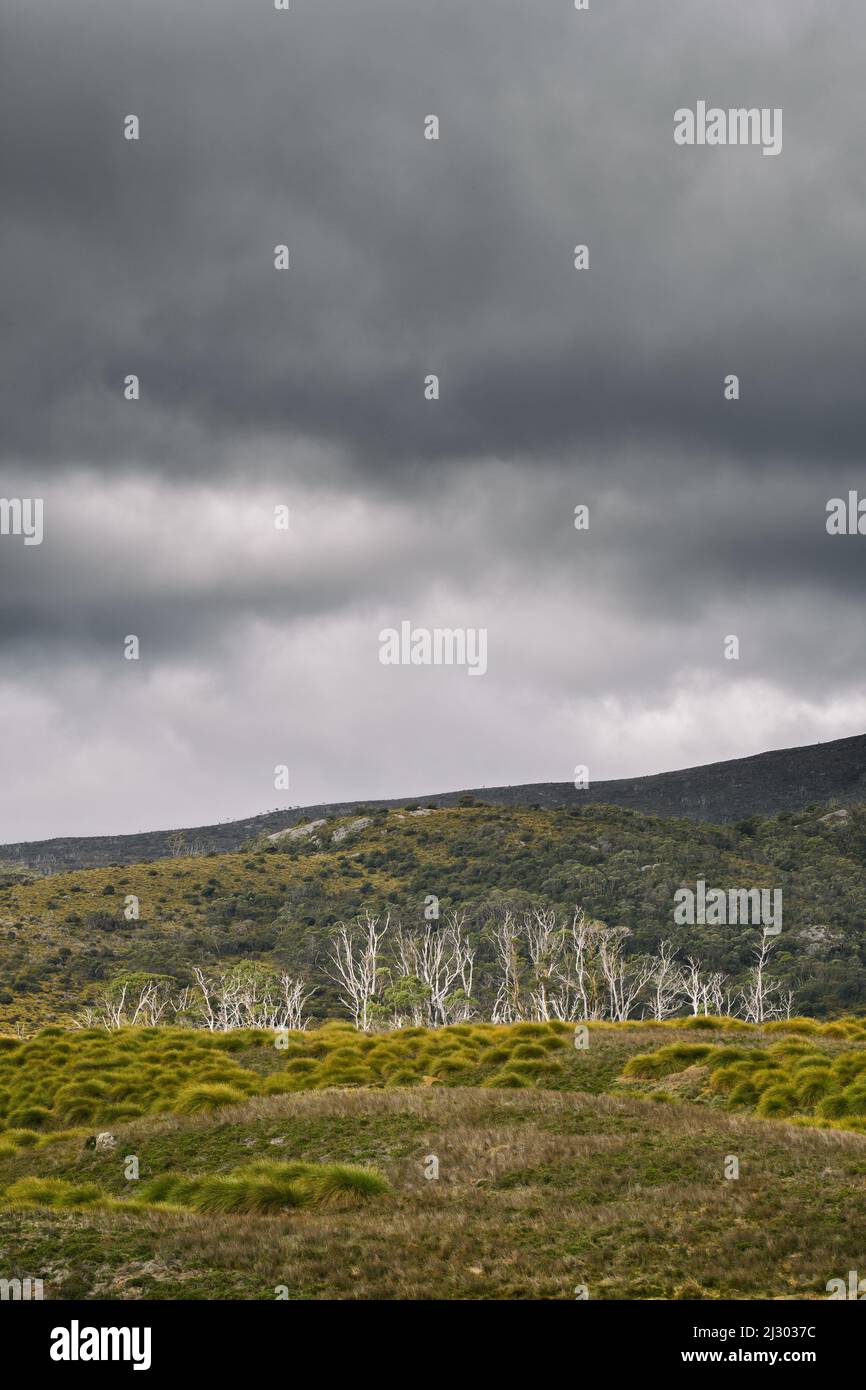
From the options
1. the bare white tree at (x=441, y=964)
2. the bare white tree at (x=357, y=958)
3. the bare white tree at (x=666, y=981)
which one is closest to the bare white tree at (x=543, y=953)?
the bare white tree at (x=441, y=964)

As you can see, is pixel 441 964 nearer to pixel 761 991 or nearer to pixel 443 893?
pixel 443 893

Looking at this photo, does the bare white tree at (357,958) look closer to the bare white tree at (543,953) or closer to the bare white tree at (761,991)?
the bare white tree at (543,953)

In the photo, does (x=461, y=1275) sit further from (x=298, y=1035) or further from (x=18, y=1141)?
(x=298, y=1035)

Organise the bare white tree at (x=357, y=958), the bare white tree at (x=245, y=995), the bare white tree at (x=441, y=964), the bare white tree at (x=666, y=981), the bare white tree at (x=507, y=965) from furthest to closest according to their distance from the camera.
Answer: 1. the bare white tree at (x=666, y=981)
2. the bare white tree at (x=357, y=958)
3. the bare white tree at (x=245, y=995)
4. the bare white tree at (x=441, y=964)
5. the bare white tree at (x=507, y=965)

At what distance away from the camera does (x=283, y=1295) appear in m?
11.4

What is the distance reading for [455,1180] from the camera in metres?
17.5

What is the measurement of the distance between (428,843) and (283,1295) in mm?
149551

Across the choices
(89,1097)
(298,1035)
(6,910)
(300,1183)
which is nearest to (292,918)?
(6,910)

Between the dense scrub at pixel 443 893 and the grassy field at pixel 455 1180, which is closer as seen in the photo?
the grassy field at pixel 455 1180

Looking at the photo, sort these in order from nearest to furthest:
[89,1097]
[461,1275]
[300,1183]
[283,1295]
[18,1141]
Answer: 1. [283,1295]
2. [461,1275]
3. [300,1183]
4. [18,1141]
5. [89,1097]

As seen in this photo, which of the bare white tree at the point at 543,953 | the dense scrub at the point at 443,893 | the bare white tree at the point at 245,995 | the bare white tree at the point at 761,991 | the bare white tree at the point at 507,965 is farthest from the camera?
the dense scrub at the point at 443,893

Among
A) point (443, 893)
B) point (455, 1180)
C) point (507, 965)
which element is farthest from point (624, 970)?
point (455, 1180)

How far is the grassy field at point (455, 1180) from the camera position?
12258mm

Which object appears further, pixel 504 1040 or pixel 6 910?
pixel 6 910
